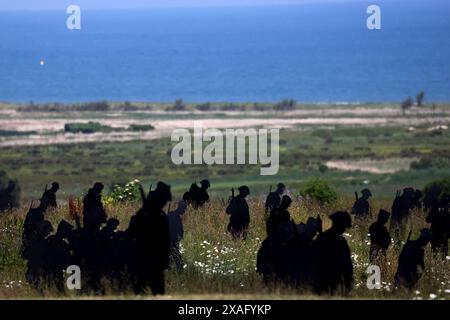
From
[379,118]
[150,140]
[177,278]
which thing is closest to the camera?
[177,278]

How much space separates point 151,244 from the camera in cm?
1554

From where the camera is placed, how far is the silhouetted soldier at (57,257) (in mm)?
16422

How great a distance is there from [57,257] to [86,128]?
76.8 metres

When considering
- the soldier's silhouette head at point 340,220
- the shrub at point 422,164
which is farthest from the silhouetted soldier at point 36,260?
the shrub at point 422,164

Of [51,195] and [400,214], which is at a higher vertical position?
[51,195]

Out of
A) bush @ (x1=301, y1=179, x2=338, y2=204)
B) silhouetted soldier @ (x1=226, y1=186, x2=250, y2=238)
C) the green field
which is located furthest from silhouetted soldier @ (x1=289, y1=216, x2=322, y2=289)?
bush @ (x1=301, y1=179, x2=338, y2=204)

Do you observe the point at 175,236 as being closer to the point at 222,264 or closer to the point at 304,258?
the point at 222,264

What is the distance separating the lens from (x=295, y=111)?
386ft

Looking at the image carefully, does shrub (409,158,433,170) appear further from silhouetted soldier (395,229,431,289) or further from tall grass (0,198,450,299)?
silhouetted soldier (395,229,431,289)

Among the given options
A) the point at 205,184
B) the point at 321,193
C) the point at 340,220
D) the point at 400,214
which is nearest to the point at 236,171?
the point at 321,193
